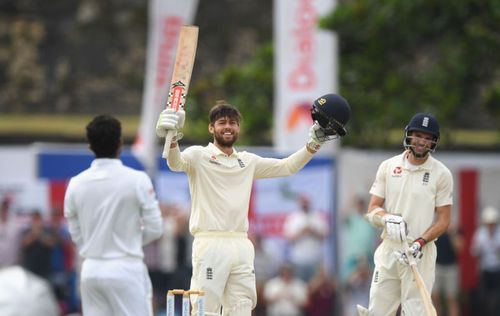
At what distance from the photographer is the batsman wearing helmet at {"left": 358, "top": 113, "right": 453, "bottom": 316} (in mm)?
11703

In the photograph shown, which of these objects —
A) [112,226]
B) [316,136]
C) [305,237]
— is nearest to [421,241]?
[316,136]

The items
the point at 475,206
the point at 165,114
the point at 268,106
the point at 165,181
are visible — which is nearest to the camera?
the point at 165,114

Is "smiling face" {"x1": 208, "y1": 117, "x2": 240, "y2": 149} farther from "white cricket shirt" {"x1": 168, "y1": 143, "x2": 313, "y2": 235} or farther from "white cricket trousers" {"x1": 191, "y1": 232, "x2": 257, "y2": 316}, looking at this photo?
"white cricket trousers" {"x1": 191, "y1": 232, "x2": 257, "y2": 316}

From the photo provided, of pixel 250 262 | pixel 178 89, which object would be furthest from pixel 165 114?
pixel 250 262

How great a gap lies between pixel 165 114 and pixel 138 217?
0.96 m

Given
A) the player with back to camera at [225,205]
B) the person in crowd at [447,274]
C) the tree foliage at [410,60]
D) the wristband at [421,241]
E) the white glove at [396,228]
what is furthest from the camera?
the person in crowd at [447,274]

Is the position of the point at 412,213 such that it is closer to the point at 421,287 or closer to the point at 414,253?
the point at 414,253

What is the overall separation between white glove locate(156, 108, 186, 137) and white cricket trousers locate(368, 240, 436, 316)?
2.14m

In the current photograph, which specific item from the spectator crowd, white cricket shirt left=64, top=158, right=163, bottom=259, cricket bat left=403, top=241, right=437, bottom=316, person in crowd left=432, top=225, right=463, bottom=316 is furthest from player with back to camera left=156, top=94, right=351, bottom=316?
person in crowd left=432, top=225, right=463, bottom=316

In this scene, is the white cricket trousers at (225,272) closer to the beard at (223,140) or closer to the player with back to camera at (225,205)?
the player with back to camera at (225,205)

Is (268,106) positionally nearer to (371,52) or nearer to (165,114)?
(371,52)

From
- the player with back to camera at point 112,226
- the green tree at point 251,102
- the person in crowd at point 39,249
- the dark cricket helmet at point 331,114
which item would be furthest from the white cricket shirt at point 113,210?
the green tree at point 251,102

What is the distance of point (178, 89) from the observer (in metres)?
11.2

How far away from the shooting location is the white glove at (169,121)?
10.8 metres
